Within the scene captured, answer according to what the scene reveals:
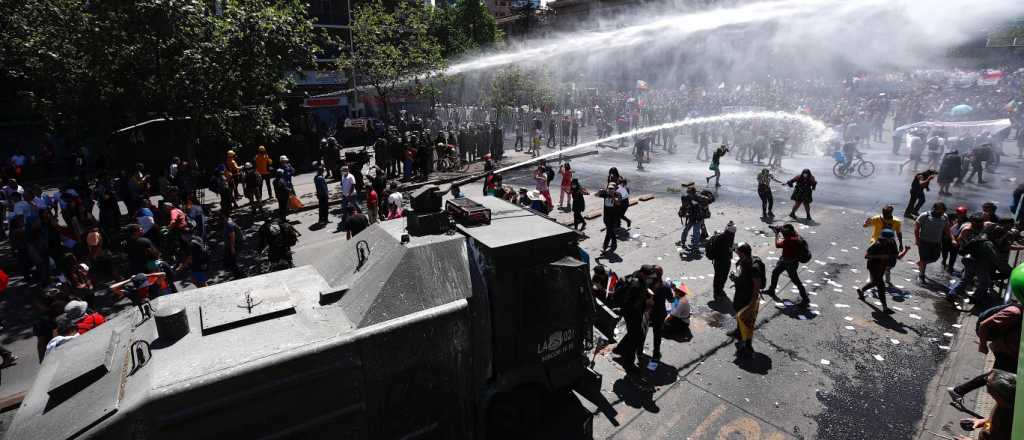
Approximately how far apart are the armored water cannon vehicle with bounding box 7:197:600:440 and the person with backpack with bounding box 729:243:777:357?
2663mm

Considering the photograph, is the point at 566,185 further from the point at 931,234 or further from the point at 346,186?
the point at 931,234

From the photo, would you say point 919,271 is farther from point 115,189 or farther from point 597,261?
point 115,189

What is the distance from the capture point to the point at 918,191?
1336 centimetres

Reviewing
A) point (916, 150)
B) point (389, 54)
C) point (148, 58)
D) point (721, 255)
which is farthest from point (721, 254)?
point (389, 54)

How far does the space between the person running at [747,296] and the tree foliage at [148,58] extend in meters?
Result: 12.5

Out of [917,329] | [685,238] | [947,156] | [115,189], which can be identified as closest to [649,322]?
[917,329]

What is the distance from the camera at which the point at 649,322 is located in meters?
7.08

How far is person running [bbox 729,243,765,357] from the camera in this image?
7.08m

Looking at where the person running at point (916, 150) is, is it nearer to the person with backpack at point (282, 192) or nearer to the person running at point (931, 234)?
the person running at point (931, 234)

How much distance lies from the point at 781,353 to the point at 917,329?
8.39 ft

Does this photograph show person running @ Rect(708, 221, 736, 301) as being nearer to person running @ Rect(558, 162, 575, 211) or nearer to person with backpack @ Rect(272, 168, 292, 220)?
person running @ Rect(558, 162, 575, 211)

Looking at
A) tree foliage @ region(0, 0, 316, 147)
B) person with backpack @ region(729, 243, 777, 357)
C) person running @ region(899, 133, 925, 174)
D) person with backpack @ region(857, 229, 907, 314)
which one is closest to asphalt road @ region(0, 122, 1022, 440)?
person with backpack @ region(729, 243, 777, 357)

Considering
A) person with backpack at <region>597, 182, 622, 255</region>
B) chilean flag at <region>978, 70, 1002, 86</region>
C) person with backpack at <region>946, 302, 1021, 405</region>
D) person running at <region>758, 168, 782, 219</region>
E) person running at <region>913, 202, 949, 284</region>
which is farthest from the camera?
chilean flag at <region>978, 70, 1002, 86</region>

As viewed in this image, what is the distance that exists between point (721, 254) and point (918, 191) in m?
8.48
